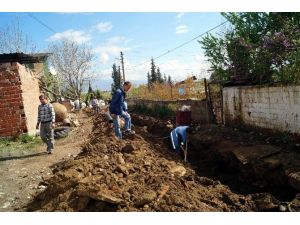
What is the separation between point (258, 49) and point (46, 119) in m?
6.31

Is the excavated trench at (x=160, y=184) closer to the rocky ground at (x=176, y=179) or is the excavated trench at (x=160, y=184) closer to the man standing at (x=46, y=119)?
the rocky ground at (x=176, y=179)

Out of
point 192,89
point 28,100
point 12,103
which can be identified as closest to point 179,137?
point 12,103

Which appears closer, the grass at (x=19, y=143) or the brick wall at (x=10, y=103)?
the grass at (x=19, y=143)

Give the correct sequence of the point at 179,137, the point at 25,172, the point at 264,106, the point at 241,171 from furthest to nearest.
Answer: the point at 264,106, the point at 179,137, the point at 25,172, the point at 241,171

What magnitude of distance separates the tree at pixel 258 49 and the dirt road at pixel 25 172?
5.36 metres

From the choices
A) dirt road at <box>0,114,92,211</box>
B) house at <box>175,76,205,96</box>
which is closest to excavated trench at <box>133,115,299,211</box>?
dirt road at <box>0,114,92,211</box>

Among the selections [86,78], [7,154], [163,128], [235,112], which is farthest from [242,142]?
[86,78]

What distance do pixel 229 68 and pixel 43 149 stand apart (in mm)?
6310

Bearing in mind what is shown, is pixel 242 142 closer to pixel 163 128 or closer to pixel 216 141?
pixel 216 141

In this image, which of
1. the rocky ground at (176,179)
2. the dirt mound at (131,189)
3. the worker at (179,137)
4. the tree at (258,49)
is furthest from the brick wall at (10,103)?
the tree at (258,49)

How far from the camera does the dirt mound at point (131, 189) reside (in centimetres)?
457

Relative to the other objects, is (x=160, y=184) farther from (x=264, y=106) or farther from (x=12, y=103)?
(x=12, y=103)

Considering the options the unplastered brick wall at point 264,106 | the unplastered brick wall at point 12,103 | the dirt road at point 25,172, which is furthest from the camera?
the unplastered brick wall at point 12,103

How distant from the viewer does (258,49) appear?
34.5 ft
